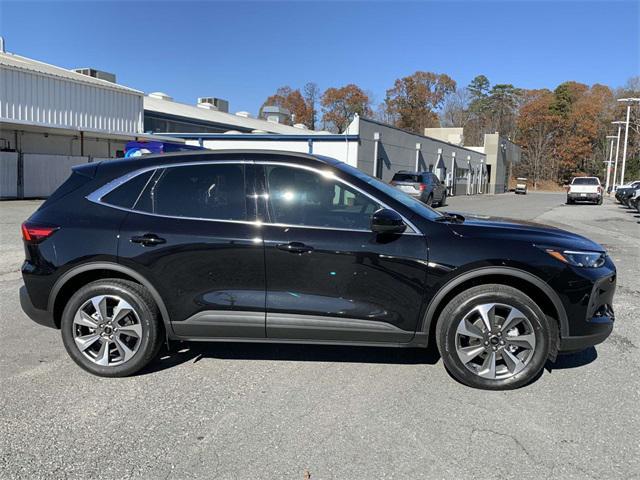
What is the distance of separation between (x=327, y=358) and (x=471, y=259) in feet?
5.04

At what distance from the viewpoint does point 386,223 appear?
3.71 metres

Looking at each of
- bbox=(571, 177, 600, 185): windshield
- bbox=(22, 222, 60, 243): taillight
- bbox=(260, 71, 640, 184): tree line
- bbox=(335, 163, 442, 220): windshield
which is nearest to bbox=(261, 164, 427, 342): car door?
bbox=(335, 163, 442, 220): windshield

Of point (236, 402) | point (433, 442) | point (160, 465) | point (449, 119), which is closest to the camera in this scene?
point (160, 465)

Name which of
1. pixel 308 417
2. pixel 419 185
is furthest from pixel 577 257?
pixel 419 185

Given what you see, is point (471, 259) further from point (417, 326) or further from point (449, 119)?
point (449, 119)

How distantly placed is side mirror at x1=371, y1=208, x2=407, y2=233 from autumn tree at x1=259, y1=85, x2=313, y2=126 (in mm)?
81344

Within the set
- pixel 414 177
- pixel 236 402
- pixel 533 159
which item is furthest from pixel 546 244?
pixel 533 159

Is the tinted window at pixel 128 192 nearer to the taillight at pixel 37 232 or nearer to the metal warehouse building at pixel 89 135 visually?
the taillight at pixel 37 232

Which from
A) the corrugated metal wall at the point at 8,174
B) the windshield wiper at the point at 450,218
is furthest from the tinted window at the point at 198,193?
the corrugated metal wall at the point at 8,174

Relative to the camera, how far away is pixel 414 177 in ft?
74.6

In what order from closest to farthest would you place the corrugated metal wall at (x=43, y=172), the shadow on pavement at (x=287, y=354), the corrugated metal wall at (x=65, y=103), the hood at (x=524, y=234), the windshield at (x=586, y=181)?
the hood at (x=524, y=234) < the shadow on pavement at (x=287, y=354) < the corrugated metal wall at (x=43, y=172) < the corrugated metal wall at (x=65, y=103) < the windshield at (x=586, y=181)

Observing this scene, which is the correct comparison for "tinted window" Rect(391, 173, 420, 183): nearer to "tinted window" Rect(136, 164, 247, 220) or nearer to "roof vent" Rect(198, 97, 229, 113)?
"tinted window" Rect(136, 164, 247, 220)

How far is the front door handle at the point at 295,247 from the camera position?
3.79m

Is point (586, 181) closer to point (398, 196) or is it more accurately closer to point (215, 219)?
point (398, 196)
